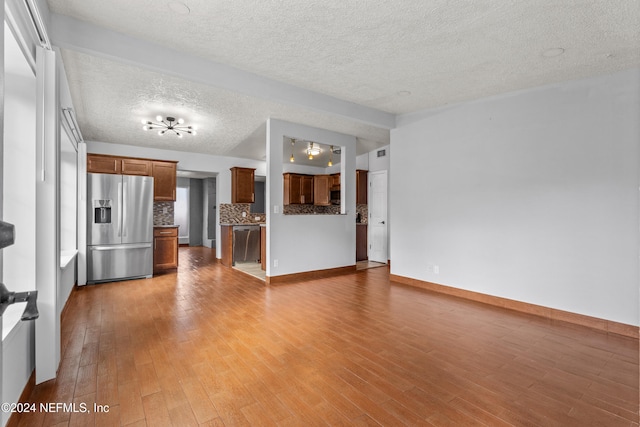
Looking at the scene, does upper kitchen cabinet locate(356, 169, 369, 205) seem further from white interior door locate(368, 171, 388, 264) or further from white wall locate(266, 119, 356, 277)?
white wall locate(266, 119, 356, 277)

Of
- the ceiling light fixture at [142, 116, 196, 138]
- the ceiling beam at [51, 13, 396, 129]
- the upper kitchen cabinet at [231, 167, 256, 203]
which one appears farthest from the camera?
the upper kitchen cabinet at [231, 167, 256, 203]

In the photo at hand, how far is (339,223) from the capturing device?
5766mm

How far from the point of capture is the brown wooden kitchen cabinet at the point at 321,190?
827cm

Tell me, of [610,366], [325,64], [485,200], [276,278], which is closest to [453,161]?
[485,200]

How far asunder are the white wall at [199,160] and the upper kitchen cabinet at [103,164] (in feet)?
2.64

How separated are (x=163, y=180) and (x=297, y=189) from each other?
3.39 meters

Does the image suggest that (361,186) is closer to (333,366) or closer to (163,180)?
(163,180)

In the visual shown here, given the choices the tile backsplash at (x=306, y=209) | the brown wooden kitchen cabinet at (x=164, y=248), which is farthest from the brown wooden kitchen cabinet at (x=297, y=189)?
the brown wooden kitchen cabinet at (x=164, y=248)

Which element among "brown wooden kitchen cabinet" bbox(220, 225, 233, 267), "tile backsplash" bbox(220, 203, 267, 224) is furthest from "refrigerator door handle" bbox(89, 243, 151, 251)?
"tile backsplash" bbox(220, 203, 267, 224)

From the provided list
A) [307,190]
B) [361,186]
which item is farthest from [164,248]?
[361,186]

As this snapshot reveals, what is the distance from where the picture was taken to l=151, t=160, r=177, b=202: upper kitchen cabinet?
241 inches

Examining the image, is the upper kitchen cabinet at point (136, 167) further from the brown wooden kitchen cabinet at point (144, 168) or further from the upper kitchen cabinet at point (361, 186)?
the upper kitchen cabinet at point (361, 186)

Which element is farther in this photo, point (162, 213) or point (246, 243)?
point (162, 213)

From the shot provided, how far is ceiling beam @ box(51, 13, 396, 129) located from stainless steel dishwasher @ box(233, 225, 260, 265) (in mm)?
3630
